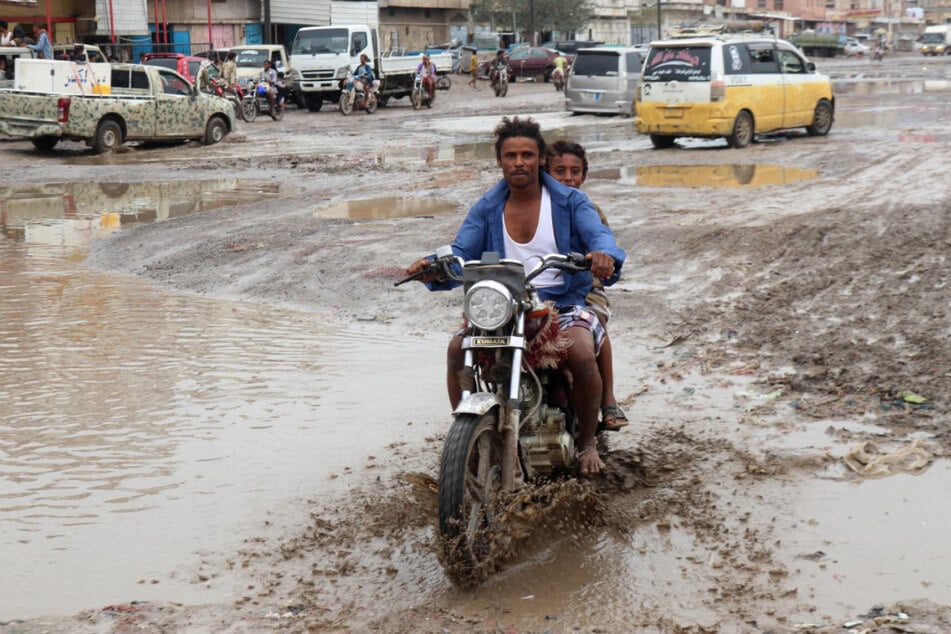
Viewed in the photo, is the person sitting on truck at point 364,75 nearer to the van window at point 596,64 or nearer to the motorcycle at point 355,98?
the motorcycle at point 355,98

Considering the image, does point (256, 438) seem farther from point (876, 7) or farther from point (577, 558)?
point (876, 7)

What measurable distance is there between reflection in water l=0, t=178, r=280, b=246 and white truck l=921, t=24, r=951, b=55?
7076 cm

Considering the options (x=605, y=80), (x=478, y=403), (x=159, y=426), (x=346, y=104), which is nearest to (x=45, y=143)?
(x=346, y=104)

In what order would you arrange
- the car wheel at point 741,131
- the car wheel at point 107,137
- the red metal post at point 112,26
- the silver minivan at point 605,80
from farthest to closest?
1. the red metal post at point 112,26
2. the silver minivan at point 605,80
3. the car wheel at point 107,137
4. the car wheel at point 741,131

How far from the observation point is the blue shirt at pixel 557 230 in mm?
4617

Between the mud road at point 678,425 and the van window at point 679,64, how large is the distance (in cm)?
420

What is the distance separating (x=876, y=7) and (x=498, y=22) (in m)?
72.1

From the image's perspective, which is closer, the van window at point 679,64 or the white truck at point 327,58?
the van window at point 679,64

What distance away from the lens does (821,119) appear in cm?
1981

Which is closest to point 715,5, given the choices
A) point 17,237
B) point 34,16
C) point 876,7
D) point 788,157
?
point 876,7

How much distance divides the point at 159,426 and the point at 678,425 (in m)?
2.70

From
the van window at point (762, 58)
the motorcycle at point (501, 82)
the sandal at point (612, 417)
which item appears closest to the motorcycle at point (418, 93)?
the motorcycle at point (501, 82)

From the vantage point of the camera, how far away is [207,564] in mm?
4395

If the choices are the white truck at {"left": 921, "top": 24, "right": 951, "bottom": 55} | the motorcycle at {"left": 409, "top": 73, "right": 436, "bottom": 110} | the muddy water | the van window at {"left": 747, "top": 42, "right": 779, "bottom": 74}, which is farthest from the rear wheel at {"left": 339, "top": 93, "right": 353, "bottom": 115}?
the white truck at {"left": 921, "top": 24, "right": 951, "bottom": 55}
